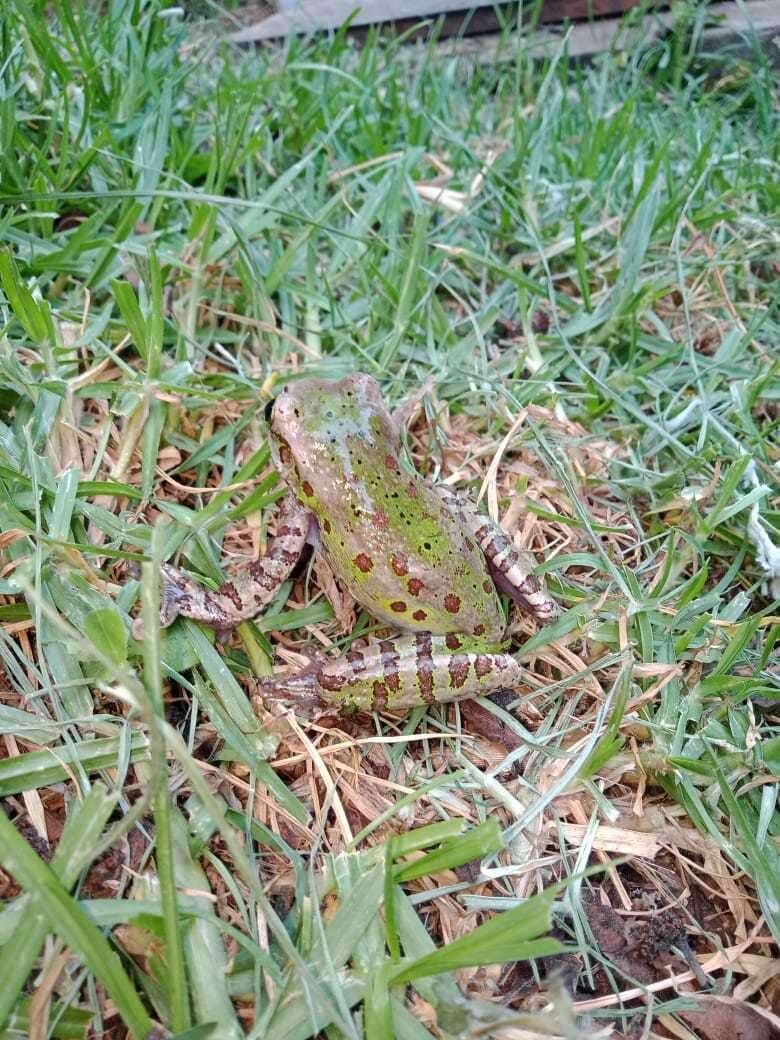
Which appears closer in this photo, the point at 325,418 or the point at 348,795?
the point at 348,795

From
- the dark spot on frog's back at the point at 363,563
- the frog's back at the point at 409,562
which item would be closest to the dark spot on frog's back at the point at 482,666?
the frog's back at the point at 409,562

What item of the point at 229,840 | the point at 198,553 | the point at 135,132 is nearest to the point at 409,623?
the point at 198,553

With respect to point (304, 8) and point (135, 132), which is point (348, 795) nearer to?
point (135, 132)

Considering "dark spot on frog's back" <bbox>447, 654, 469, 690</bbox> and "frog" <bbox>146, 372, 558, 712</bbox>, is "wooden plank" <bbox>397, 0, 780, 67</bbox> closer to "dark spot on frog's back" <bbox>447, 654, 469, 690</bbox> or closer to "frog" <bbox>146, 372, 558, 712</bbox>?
"frog" <bbox>146, 372, 558, 712</bbox>

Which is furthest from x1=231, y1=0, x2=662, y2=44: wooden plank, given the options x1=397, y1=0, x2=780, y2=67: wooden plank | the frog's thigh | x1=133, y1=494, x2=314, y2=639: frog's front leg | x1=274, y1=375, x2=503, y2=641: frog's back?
the frog's thigh

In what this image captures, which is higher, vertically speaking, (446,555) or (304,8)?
(304,8)
